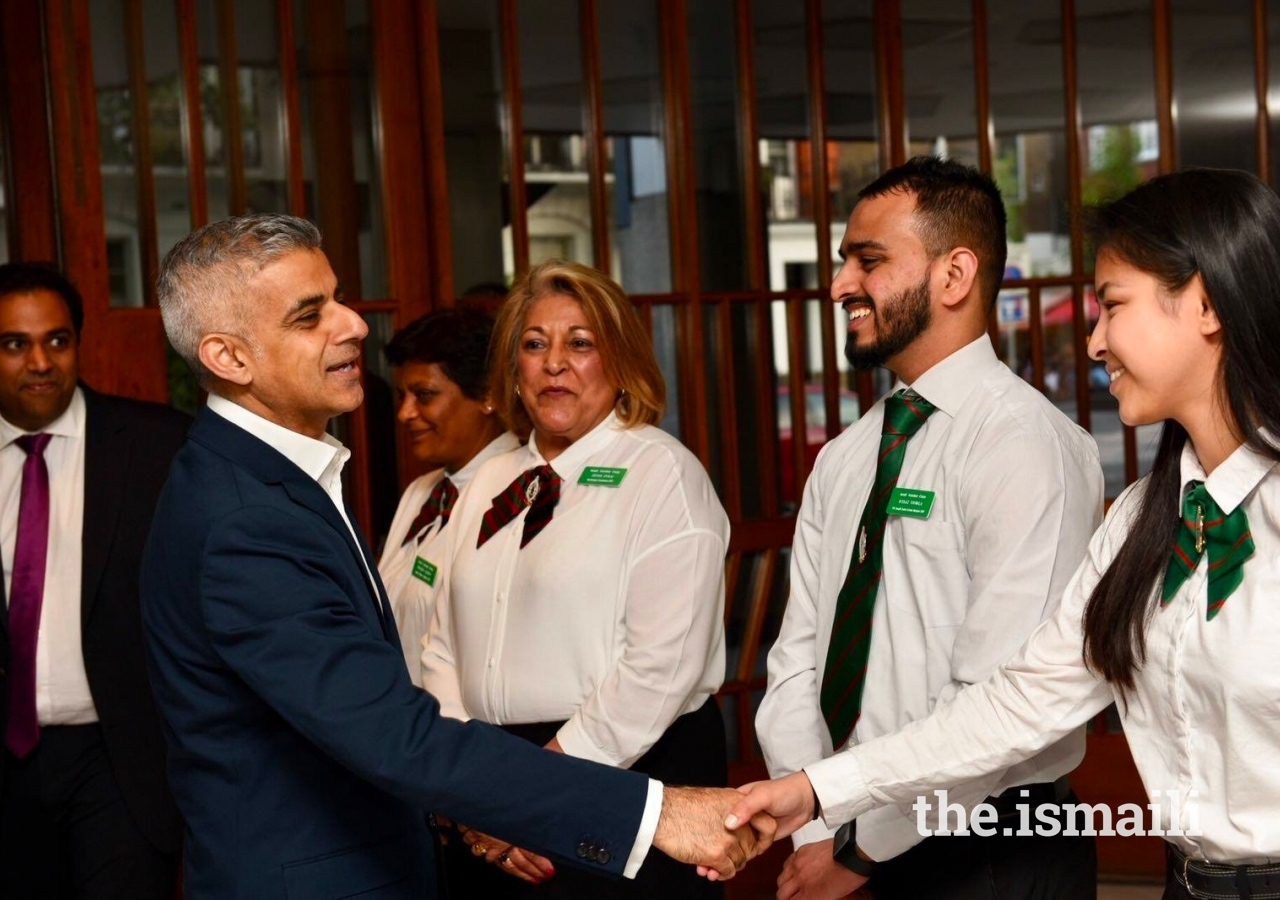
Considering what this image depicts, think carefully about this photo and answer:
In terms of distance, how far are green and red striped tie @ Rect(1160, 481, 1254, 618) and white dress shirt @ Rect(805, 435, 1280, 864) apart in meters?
0.01

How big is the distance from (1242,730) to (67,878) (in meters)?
2.56

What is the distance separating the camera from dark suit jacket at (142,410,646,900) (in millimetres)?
1815

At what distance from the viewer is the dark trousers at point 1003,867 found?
2188 mm

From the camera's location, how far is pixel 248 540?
1834 millimetres

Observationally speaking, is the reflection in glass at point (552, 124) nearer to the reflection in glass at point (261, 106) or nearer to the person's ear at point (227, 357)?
the reflection in glass at point (261, 106)

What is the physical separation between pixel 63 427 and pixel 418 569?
0.87 m

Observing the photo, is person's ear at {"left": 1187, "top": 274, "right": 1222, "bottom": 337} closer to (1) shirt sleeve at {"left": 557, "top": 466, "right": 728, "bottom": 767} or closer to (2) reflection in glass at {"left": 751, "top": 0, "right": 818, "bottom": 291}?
(1) shirt sleeve at {"left": 557, "top": 466, "right": 728, "bottom": 767}

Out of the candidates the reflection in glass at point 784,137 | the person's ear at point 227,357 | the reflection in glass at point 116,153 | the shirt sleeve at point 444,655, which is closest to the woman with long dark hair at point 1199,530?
the person's ear at point 227,357

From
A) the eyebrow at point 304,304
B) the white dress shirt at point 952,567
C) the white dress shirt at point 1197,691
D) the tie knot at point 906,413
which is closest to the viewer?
the white dress shirt at point 1197,691

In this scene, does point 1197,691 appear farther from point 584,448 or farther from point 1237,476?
point 584,448

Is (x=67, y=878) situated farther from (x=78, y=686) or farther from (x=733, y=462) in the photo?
(x=733, y=462)

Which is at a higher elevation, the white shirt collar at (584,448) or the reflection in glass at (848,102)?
the reflection in glass at (848,102)

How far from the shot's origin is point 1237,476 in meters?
1.74

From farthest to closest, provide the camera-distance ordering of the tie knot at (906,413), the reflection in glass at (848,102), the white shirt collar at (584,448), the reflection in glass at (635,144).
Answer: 1. the reflection in glass at (848,102)
2. the reflection in glass at (635,144)
3. the white shirt collar at (584,448)
4. the tie knot at (906,413)
